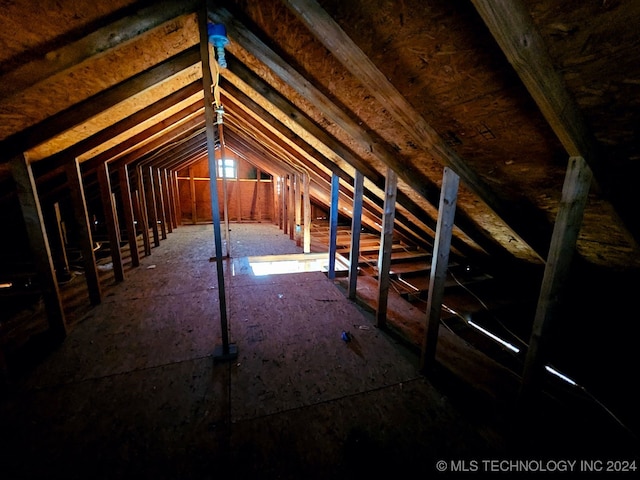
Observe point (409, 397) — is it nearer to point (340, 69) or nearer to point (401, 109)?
point (401, 109)

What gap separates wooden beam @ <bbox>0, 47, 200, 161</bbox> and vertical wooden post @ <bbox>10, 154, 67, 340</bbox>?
109 mm

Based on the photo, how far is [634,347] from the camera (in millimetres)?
2748

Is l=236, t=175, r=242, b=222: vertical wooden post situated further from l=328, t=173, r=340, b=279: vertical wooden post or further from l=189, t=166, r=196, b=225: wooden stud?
l=328, t=173, r=340, b=279: vertical wooden post

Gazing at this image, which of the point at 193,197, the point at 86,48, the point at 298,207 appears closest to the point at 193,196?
the point at 193,197

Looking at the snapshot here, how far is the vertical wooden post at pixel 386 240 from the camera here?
230cm

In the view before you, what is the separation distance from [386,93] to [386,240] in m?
1.35

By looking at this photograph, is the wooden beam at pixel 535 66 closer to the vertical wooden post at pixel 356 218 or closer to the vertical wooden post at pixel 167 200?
the vertical wooden post at pixel 356 218

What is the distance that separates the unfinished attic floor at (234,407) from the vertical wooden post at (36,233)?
1.17 feet

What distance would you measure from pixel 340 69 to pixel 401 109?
558 millimetres

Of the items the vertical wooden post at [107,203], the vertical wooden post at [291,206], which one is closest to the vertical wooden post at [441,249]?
the vertical wooden post at [107,203]

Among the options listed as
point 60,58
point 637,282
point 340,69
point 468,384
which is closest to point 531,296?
point 637,282

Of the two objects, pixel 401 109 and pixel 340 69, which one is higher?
pixel 340 69

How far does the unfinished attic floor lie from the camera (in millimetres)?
1331

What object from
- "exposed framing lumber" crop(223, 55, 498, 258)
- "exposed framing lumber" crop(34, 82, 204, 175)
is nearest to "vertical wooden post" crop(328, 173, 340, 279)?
"exposed framing lumber" crop(223, 55, 498, 258)
